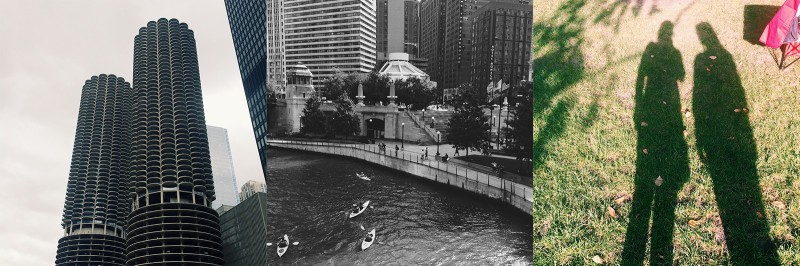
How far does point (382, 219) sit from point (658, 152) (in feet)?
7.86

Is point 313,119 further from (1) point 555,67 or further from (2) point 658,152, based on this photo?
(2) point 658,152

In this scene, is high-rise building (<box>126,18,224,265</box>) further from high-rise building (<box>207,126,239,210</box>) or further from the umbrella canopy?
high-rise building (<box>207,126,239,210</box>)

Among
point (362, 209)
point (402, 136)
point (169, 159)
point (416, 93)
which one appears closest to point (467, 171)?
point (402, 136)

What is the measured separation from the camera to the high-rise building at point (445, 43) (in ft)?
14.5

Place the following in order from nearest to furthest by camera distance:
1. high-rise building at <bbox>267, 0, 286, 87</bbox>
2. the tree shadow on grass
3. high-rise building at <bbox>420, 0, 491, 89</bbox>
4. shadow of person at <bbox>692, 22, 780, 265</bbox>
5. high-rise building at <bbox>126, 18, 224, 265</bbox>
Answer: high-rise building at <bbox>267, 0, 286, 87</bbox> → shadow of person at <bbox>692, 22, 780, 265</bbox> → high-rise building at <bbox>420, 0, 491, 89</bbox> → the tree shadow on grass → high-rise building at <bbox>126, 18, 224, 265</bbox>

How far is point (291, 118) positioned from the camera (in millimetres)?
3994

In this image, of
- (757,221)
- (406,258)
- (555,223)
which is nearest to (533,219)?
(555,223)

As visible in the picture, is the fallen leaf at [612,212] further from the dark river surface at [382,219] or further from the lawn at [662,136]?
the dark river surface at [382,219]

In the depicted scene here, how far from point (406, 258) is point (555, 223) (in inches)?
50.2

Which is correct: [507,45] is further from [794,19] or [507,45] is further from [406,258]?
[794,19]

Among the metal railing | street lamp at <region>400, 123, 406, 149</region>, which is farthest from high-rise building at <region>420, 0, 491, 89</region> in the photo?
the metal railing

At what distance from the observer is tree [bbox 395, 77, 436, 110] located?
4.30 meters

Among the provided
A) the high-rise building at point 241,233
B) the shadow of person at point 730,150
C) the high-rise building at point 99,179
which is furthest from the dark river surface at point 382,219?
the high-rise building at point 99,179

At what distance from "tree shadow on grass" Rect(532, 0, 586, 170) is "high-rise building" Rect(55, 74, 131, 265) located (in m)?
45.1
